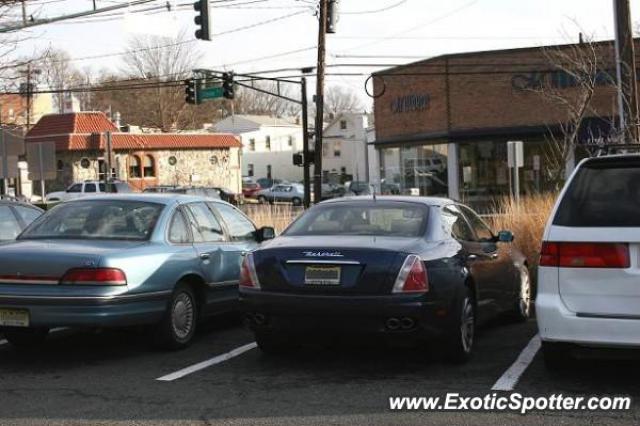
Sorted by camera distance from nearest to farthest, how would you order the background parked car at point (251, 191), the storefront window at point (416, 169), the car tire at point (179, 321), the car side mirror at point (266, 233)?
the car tire at point (179, 321), the car side mirror at point (266, 233), the storefront window at point (416, 169), the background parked car at point (251, 191)

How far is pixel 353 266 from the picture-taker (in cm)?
623

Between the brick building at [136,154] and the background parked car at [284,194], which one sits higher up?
the brick building at [136,154]

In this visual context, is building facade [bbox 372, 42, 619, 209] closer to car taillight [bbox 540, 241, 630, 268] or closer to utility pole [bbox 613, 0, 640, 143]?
utility pole [bbox 613, 0, 640, 143]

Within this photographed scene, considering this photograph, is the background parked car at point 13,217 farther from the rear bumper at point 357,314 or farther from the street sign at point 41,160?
the street sign at point 41,160

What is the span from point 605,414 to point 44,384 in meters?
4.09

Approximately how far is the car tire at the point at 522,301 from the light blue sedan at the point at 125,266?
280 centimetres

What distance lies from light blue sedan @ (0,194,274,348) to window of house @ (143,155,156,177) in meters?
46.4

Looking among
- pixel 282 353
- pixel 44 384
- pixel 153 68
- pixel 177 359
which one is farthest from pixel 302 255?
pixel 153 68

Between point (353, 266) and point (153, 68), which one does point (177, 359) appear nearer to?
point (353, 266)

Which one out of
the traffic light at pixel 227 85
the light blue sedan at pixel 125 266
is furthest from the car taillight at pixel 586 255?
the traffic light at pixel 227 85

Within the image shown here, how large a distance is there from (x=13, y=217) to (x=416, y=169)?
33.0 meters

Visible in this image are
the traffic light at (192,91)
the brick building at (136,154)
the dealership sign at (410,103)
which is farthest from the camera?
the brick building at (136,154)

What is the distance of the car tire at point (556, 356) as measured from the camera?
5.97m

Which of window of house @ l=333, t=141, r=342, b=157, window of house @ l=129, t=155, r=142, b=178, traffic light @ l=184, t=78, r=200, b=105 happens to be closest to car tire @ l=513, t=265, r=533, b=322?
traffic light @ l=184, t=78, r=200, b=105
